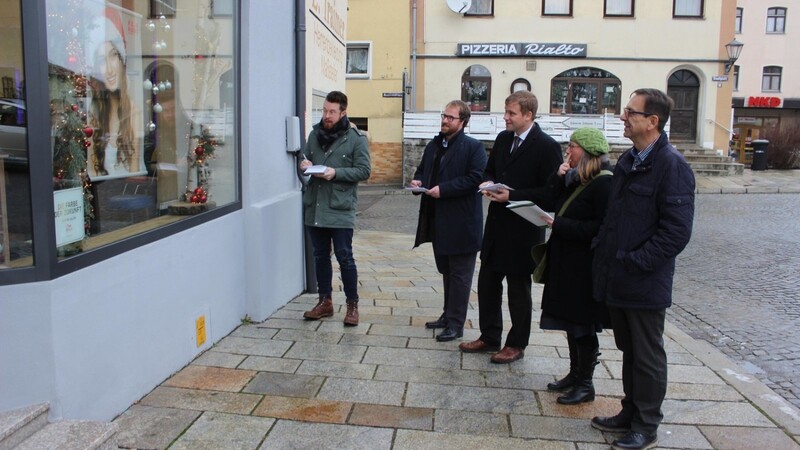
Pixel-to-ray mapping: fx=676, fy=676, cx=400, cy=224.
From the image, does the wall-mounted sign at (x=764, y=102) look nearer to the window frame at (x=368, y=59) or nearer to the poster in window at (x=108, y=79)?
the window frame at (x=368, y=59)

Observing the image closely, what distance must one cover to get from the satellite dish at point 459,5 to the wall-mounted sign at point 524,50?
1.10 meters

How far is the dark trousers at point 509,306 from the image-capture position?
15.1 ft

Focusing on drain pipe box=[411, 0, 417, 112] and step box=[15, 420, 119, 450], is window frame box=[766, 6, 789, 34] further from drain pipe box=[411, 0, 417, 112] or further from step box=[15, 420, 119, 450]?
step box=[15, 420, 119, 450]

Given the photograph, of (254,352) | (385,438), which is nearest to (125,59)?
(254,352)

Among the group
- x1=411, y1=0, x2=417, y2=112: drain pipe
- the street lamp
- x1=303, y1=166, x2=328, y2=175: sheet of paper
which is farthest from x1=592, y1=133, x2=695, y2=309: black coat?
the street lamp

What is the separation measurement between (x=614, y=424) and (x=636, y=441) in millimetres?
234

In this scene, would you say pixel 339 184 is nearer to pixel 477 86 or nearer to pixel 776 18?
pixel 477 86

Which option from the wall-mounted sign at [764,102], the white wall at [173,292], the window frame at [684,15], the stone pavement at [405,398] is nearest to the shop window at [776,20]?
the wall-mounted sign at [764,102]

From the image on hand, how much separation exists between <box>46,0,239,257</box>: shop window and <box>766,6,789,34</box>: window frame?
123 ft

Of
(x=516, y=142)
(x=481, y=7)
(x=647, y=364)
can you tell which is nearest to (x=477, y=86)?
(x=481, y=7)

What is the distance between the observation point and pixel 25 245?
304 cm

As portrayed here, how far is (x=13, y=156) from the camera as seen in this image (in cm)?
305

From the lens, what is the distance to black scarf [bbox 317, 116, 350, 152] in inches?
215

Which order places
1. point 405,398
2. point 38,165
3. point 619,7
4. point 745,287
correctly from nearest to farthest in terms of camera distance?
point 38,165 < point 405,398 < point 745,287 < point 619,7
